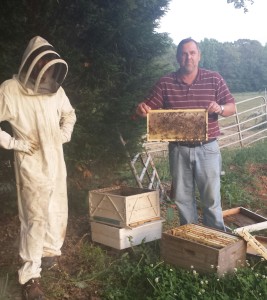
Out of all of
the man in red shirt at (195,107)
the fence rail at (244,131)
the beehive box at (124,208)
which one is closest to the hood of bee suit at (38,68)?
the man in red shirt at (195,107)

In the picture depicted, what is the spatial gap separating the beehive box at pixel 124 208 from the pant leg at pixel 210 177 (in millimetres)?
656

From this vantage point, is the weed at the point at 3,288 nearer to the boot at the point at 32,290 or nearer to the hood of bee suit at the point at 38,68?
the boot at the point at 32,290

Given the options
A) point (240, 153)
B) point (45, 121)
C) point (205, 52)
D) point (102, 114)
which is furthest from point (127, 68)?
point (205, 52)

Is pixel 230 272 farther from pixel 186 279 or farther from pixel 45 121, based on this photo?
pixel 45 121

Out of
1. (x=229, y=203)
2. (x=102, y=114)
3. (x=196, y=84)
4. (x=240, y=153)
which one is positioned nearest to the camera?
(x=196, y=84)

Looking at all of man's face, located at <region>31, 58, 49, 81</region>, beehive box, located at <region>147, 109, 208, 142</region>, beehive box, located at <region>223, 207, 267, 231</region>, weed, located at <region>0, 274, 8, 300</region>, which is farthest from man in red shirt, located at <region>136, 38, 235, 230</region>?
weed, located at <region>0, 274, 8, 300</region>

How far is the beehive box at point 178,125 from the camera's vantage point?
4129 millimetres

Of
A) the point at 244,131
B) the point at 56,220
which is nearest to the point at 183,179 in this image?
the point at 56,220

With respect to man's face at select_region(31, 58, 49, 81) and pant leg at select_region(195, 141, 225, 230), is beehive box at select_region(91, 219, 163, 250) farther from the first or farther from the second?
man's face at select_region(31, 58, 49, 81)

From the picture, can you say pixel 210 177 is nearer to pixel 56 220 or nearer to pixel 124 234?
pixel 124 234

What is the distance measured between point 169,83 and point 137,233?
182cm

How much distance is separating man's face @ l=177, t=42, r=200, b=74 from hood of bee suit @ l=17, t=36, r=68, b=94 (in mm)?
1426

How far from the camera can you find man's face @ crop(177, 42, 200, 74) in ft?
13.6

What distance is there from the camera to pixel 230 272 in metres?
3.69
